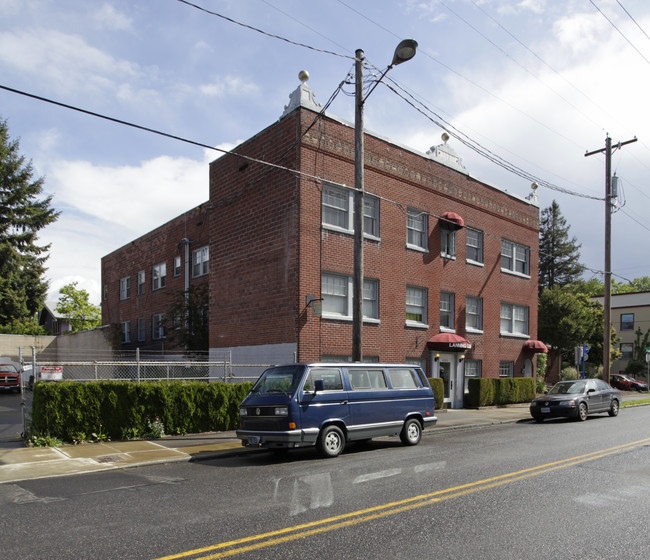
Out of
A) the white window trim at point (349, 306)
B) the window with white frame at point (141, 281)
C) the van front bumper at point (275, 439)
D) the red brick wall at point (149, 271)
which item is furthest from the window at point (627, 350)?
the van front bumper at point (275, 439)

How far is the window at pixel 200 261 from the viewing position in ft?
89.5

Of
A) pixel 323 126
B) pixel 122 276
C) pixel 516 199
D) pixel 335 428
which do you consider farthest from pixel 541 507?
pixel 122 276

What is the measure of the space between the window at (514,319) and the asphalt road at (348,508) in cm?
1642

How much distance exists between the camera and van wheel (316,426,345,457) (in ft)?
36.1

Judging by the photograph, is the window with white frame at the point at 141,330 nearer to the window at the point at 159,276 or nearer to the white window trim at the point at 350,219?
the window at the point at 159,276

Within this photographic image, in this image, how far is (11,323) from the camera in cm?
4712

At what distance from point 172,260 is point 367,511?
83.0 feet

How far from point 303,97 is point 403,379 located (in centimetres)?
1015

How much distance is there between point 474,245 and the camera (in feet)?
84.1

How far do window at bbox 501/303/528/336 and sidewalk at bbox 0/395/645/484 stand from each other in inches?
660

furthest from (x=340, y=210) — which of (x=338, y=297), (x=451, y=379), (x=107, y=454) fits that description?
(x=107, y=454)

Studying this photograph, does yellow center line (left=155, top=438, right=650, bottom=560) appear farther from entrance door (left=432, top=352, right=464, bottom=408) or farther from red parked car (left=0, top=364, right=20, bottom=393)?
red parked car (left=0, top=364, right=20, bottom=393)

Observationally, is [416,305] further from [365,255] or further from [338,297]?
[338,297]

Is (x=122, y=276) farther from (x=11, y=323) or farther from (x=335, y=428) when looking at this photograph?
(x=335, y=428)
